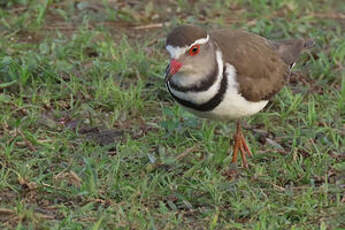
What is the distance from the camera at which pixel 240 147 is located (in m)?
5.72

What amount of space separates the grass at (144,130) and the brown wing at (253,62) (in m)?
0.53

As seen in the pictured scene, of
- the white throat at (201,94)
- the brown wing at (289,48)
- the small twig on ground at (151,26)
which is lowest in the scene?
the small twig on ground at (151,26)

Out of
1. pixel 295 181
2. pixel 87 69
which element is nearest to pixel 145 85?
pixel 87 69

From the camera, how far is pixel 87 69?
6.82m

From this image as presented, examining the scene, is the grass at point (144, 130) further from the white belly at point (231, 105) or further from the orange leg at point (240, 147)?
the white belly at point (231, 105)

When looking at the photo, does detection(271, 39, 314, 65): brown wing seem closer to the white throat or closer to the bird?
the bird

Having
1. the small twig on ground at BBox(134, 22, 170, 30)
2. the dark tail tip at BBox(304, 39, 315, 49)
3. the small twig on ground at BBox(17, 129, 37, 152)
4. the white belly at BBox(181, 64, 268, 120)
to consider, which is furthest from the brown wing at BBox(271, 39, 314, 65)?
the small twig on ground at BBox(17, 129, 37, 152)

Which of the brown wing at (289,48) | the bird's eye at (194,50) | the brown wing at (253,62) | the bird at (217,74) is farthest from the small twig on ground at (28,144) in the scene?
the brown wing at (289,48)

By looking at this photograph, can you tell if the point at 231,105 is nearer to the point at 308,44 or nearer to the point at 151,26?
the point at 308,44

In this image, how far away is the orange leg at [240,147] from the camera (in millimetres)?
5664

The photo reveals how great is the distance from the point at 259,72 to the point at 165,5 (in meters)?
3.02

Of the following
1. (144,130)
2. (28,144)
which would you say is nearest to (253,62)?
(144,130)

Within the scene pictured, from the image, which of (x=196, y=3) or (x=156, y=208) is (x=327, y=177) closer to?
(x=156, y=208)

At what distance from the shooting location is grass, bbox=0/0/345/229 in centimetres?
484
